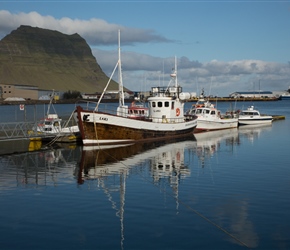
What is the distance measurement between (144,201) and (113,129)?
74.2 feet

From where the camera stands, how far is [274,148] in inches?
1609

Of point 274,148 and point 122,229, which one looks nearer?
point 122,229

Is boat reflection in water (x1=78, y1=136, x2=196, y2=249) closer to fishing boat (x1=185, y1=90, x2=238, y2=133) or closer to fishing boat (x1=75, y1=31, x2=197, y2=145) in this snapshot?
fishing boat (x1=75, y1=31, x2=197, y2=145)

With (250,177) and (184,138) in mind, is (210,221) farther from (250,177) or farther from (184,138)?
(184,138)

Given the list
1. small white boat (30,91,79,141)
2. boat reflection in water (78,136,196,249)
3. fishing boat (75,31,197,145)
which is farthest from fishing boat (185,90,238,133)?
small white boat (30,91,79,141)

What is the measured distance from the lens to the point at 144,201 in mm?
19938

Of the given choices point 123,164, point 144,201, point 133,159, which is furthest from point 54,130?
point 144,201

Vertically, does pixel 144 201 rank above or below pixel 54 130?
below

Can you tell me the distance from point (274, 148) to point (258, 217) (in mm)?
24847

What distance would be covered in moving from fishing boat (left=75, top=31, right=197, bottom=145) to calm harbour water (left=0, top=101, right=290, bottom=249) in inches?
225

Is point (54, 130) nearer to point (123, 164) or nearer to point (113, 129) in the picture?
point (113, 129)

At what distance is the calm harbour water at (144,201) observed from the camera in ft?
48.8

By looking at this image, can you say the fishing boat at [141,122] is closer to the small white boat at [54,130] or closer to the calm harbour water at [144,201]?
the small white boat at [54,130]

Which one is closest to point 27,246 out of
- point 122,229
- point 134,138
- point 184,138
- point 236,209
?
point 122,229
